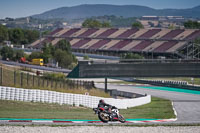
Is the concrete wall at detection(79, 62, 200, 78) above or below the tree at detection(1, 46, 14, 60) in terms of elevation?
above

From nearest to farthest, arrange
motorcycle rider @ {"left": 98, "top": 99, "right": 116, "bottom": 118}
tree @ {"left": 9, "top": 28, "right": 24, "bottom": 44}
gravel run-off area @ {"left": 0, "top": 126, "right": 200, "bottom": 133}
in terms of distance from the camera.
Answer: gravel run-off area @ {"left": 0, "top": 126, "right": 200, "bottom": 133} → motorcycle rider @ {"left": 98, "top": 99, "right": 116, "bottom": 118} → tree @ {"left": 9, "top": 28, "right": 24, "bottom": 44}

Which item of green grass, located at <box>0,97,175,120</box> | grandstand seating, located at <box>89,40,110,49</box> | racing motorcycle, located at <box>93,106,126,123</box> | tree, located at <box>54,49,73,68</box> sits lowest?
tree, located at <box>54,49,73,68</box>

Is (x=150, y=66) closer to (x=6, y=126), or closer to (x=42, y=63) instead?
(x=6, y=126)

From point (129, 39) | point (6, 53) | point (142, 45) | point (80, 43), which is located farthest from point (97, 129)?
point (80, 43)

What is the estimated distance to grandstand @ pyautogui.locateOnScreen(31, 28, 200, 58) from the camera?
369 feet

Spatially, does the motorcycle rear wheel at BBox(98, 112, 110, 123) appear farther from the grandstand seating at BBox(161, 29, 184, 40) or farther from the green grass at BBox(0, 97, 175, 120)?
the grandstand seating at BBox(161, 29, 184, 40)

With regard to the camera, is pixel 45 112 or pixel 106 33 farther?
pixel 106 33

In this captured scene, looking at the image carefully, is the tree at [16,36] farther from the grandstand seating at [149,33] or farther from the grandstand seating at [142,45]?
the grandstand seating at [142,45]

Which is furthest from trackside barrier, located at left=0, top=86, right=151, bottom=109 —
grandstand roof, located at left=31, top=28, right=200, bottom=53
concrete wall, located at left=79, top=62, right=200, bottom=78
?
grandstand roof, located at left=31, top=28, right=200, bottom=53

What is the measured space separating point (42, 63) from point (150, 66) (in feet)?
150

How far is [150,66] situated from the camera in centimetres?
5194

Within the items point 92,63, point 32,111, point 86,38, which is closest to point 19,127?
point 32,111

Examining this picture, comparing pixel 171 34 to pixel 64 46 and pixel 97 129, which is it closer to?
pixel 64 46

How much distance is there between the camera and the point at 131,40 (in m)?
130
